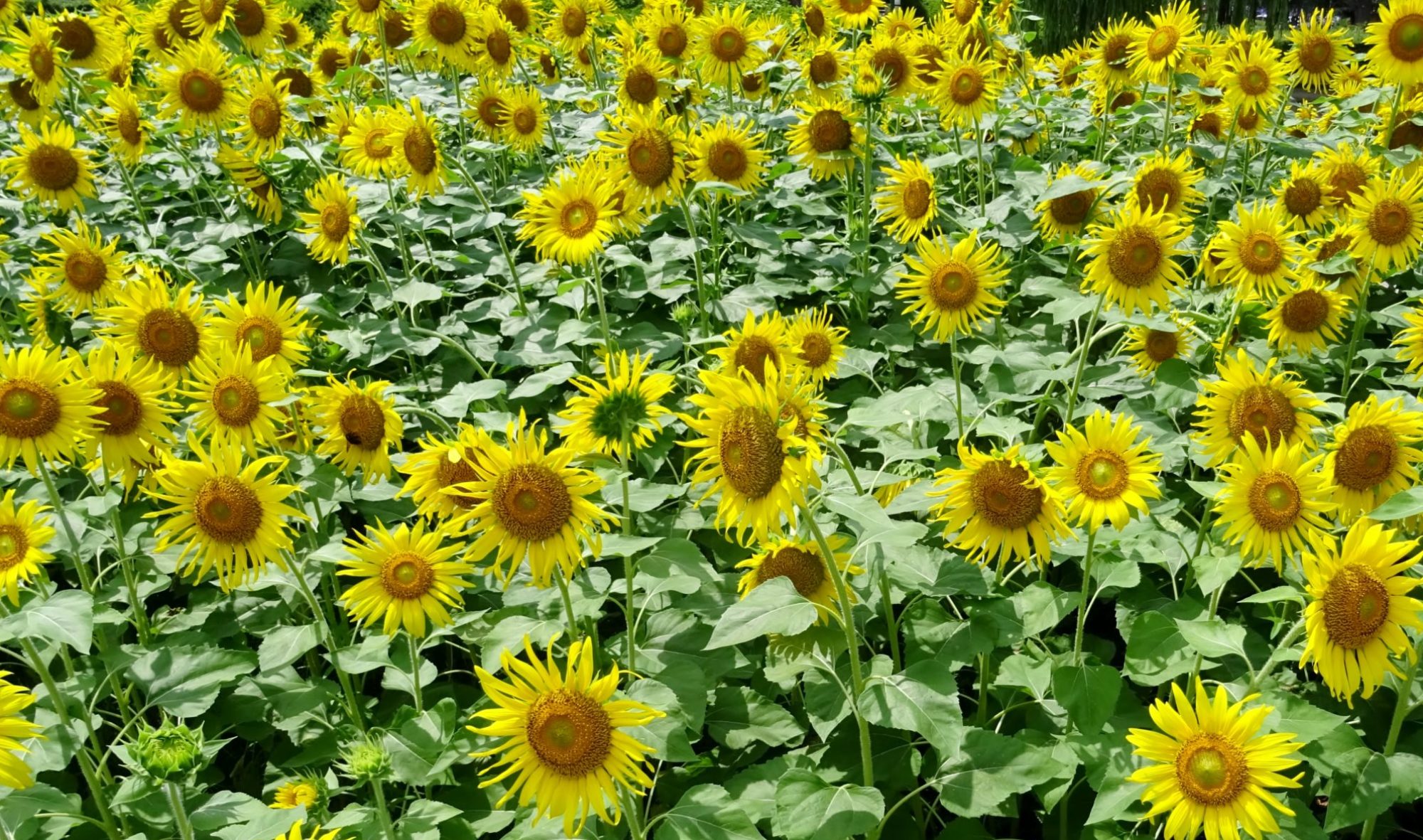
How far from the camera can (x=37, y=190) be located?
15.4ft

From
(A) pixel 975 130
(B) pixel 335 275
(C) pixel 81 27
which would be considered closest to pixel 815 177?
(A) pixel 975 130

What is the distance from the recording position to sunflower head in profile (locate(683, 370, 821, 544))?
1993 millimetres

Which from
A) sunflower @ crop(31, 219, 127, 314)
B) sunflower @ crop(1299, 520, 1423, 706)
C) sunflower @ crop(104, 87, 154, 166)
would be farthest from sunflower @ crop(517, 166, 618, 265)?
sunflower @ crop(104, 87, 154, 166)

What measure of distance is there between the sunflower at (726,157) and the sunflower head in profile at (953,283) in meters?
1.09

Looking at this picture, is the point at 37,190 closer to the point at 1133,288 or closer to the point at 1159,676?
the point at 1133,288

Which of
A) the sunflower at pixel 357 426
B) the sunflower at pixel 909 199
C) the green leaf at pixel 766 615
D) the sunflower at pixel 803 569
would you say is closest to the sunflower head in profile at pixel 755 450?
the green leaf at pixel 766 615

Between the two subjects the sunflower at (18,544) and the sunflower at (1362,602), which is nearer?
the sunflower at (1362,602)

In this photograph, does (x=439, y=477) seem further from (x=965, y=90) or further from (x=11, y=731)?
(x=965, y=90)

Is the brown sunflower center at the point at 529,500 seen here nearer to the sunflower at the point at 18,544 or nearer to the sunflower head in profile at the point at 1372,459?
the sunflower at the point at 18,544

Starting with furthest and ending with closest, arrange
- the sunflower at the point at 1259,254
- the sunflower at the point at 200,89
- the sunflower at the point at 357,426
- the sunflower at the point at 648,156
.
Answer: the sunflower at the point at 200,89 → the sunflower at the point at 648,156 → the sunflower at the point at 1259,254 → the sunflower at the point at 357,426

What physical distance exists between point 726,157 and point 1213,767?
10.1 ft

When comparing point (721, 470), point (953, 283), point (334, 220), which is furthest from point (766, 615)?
point (334, 220)

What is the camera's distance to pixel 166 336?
3.16 m

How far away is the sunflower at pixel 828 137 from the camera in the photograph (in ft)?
14.8
